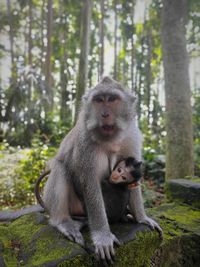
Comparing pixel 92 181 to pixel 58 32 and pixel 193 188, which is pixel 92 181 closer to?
pixel 193 188

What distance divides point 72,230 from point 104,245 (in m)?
0.40

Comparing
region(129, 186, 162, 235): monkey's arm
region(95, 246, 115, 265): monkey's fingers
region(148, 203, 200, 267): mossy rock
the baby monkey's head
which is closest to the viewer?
region(95, 246, 115, 265): monkey's fingers

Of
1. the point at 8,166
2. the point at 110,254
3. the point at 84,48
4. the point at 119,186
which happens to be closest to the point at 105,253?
the point at 110,254

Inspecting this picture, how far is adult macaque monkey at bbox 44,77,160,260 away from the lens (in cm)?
264

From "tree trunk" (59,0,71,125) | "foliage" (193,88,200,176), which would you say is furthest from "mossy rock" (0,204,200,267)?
"tree trunk" (59,0,71,125)

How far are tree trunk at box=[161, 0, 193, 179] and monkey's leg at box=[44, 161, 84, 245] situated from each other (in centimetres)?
339

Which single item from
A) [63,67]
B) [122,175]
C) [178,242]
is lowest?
[178,242]

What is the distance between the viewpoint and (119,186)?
283 centimetres

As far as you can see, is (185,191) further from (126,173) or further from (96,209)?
(96,209)

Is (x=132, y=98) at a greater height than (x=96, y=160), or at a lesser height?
greater

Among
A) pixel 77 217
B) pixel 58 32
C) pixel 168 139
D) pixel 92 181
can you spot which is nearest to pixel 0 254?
pixel 77 217

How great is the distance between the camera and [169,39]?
6.10 metres

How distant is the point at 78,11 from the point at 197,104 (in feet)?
42.5

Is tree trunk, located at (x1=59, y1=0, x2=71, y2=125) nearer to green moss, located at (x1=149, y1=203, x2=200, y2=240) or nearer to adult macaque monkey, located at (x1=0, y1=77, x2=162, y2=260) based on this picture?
green moss, located at (x1=149, y1=203, x2=200, y2=240)
